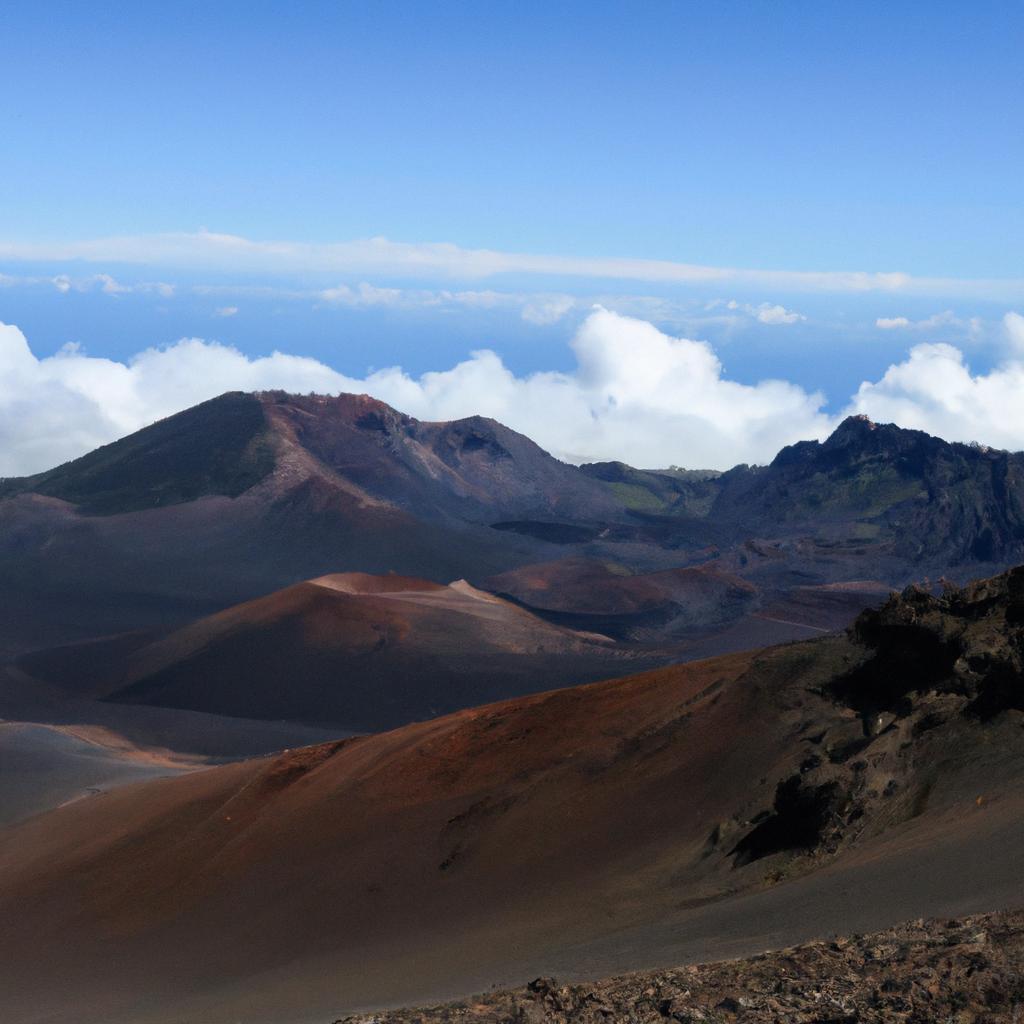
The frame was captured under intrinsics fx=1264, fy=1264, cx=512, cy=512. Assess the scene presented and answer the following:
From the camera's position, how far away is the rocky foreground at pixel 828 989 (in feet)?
23.8

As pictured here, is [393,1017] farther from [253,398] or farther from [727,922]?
[253,398]

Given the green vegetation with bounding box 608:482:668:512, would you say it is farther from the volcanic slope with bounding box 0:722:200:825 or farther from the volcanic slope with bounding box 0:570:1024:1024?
the volcanic slope with bounding box 0:570:1024:1024

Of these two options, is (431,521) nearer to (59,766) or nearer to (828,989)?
(59,766)

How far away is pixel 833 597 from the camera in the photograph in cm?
5669

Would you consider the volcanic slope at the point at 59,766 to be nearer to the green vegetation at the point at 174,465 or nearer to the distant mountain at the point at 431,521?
the distant mountain at the point at 431,521

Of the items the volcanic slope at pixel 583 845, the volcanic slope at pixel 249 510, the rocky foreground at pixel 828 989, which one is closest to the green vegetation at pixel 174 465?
the volcanic slope at pixel 249 510

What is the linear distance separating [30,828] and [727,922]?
54.9 ft

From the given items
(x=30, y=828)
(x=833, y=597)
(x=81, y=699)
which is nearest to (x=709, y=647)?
(x=833, y=597)

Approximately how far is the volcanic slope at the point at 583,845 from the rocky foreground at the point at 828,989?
1.64 feet

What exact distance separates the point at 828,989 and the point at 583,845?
566 cm

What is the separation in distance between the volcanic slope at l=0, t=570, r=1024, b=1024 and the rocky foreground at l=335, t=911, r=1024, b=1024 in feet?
1.64

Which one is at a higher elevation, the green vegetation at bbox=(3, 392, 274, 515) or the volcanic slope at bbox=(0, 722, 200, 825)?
the green vegetation at bbox=(3, 392, 274, 515)

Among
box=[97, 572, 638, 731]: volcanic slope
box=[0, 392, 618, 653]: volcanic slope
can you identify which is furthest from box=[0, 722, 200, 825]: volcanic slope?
box=[0, 392, 618, 653]: volcanic slope

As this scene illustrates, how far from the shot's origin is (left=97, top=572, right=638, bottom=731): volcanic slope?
41.6m
